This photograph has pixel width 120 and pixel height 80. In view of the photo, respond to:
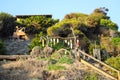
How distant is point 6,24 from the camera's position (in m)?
43.2

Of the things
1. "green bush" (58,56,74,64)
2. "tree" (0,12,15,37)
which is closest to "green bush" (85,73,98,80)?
"green bush" (58,56,74,64)

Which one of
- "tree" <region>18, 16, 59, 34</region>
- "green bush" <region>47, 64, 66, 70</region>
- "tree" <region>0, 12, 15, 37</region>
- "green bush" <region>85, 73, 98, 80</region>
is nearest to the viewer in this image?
"green bush" <region>85, 73, 98, 80</region>

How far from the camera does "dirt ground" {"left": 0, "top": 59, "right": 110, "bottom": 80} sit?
21.7m

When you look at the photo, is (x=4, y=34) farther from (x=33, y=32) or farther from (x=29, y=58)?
(x=29, y=58)

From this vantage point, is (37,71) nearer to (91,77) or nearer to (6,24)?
(91,77)

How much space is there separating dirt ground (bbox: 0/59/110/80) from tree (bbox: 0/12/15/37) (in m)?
18.7

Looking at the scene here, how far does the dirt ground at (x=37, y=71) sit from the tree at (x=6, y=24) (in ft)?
61.4

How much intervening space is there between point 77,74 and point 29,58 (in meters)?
3.31

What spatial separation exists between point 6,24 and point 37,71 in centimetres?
2142

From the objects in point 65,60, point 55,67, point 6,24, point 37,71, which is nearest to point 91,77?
point 55,67

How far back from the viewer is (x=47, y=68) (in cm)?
2309

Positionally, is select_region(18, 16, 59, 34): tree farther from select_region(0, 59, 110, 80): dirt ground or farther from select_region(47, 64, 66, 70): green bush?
select_region(47, 64, 66, 70): green bush

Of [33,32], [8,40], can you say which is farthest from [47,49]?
[33,32]

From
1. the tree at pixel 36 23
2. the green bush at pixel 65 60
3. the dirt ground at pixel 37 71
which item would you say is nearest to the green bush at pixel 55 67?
the dirt ground at pixel 37 71
